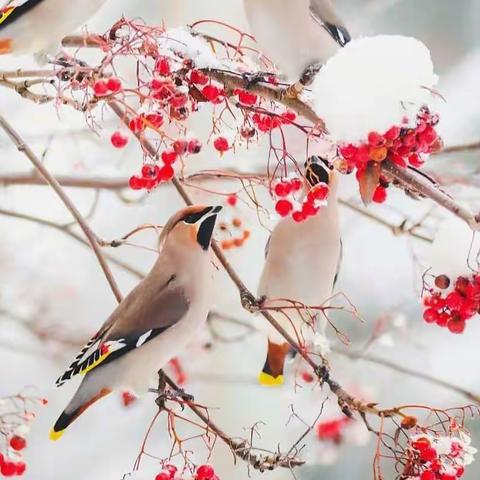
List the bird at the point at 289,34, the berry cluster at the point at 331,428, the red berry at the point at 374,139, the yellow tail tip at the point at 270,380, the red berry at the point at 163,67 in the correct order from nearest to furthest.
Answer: the red berry at the point at 374,139
the red berry at the point at 163,67
the bird at the point at 289,34
the yellow tail tip at the point at 270,380
the berry cluster at the point at 331,428

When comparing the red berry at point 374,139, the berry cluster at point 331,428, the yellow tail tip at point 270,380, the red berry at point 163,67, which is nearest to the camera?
the red berry at point 374,139

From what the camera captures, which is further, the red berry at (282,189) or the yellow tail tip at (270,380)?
the yellow tail tip at (270,380)

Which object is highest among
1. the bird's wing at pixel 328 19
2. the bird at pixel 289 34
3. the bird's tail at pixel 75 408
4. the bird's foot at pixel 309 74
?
the bird's wing at pixel 328 19

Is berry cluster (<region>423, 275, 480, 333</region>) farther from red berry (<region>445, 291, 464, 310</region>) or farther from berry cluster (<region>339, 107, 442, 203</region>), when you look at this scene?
berry cluster (<region>339, 107, 442, 203</region>)

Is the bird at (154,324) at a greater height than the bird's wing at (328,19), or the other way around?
the bird's wing at (328,19)

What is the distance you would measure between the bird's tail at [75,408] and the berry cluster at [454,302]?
1.03 ft

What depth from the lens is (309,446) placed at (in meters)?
1.56

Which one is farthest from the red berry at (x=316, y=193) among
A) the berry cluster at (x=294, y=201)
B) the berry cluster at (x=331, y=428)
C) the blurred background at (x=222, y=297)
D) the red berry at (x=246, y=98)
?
the berry cluster at (x=331, y=428)

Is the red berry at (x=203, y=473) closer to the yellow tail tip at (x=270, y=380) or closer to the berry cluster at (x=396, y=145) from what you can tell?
the yellow tail tip at (x=270, y=380)

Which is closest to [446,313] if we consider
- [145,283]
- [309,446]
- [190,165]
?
[145,283]

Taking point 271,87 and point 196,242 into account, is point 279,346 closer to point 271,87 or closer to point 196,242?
point 196,242

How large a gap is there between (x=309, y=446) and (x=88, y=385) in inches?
32.6

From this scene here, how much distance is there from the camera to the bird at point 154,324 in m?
0.79

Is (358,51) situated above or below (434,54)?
below
